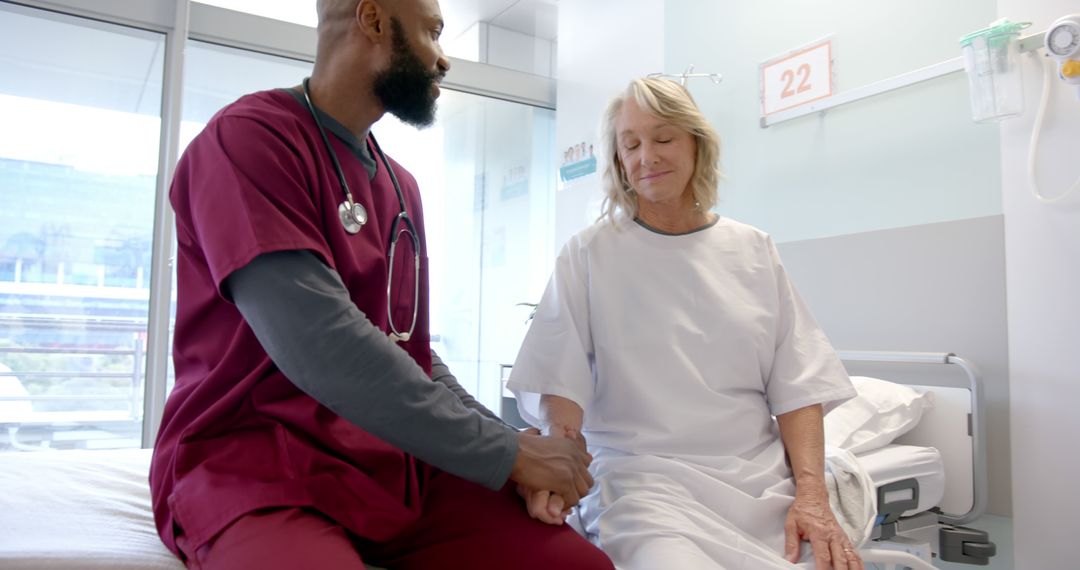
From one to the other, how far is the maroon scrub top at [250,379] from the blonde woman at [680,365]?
426 millimetres

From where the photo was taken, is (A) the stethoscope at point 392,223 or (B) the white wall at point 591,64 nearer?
(A) the stethoscope at point 392,223

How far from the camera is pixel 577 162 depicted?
4.18m

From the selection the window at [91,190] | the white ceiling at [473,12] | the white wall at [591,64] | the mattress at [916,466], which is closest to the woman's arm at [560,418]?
the mattress at [916,466]

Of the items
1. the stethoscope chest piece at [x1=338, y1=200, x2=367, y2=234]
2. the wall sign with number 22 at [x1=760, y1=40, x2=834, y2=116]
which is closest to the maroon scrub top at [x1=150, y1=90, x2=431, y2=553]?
the stethoscope chest piece at [x1=338, y1=200, x2=367, y2=234]

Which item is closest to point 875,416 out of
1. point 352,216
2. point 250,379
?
point 352,216

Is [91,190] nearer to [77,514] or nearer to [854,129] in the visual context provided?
[77,514]

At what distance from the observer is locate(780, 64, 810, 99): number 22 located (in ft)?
9.05

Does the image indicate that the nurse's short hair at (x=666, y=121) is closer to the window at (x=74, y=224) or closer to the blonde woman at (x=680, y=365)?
the blonde woman at (x=680, y=365)

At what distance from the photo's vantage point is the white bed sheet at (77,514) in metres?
0.94

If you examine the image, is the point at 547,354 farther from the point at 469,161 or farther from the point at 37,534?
the point at 469,161

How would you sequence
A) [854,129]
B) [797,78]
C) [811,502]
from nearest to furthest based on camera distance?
1. [811,502]
2. [854,129]
3. [797,78]

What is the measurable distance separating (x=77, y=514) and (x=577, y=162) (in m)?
3.29

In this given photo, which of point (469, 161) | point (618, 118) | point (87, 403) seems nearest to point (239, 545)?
point (618, 118)

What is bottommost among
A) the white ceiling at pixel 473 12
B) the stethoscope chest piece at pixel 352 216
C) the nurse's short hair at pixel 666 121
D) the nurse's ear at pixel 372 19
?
the stethoscope chest piece at pixel 352 216
